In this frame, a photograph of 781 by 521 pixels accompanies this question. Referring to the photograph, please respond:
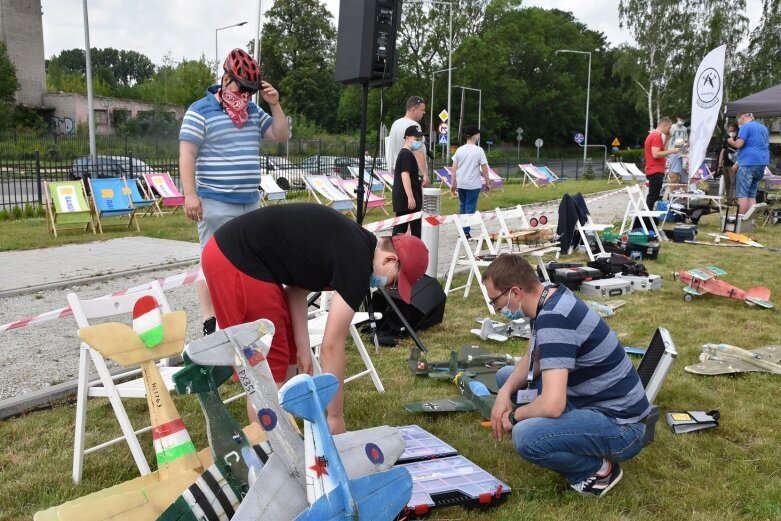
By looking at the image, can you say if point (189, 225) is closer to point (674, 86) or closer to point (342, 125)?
point (674, 86)

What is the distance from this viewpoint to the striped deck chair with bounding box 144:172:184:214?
42.8 ft

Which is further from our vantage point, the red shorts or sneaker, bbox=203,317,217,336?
sneaker, bbox=203,317,217,336

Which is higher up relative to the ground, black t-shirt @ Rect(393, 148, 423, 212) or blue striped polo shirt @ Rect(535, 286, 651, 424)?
black t-shirt @ Rect(393, 148, 423, 212)

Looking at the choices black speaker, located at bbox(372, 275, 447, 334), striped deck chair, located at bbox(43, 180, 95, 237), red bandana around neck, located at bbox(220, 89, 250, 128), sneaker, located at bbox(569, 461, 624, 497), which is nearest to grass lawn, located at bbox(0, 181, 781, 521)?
sneaker, located at bbox(569, 461, 624, 497)

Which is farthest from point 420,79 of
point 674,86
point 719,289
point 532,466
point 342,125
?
point 532,466

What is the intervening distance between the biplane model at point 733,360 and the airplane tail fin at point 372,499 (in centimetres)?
304

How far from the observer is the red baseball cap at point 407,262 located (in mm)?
2520

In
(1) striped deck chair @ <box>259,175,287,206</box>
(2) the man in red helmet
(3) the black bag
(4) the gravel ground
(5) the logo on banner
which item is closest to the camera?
(2) the man in red helmet

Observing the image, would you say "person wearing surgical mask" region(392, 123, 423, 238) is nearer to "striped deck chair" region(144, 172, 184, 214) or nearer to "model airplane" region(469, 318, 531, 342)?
"model airplane" region(469, 318, 531, 342)

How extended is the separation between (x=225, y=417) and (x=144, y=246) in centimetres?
761

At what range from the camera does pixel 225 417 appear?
2.29 metres

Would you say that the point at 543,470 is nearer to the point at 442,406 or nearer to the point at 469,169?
the point at 442,406

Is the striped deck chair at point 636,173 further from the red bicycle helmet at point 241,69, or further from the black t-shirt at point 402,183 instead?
the red bicycle helmet at point 241,69

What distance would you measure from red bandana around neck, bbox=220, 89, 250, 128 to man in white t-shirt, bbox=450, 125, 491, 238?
4.72 m
